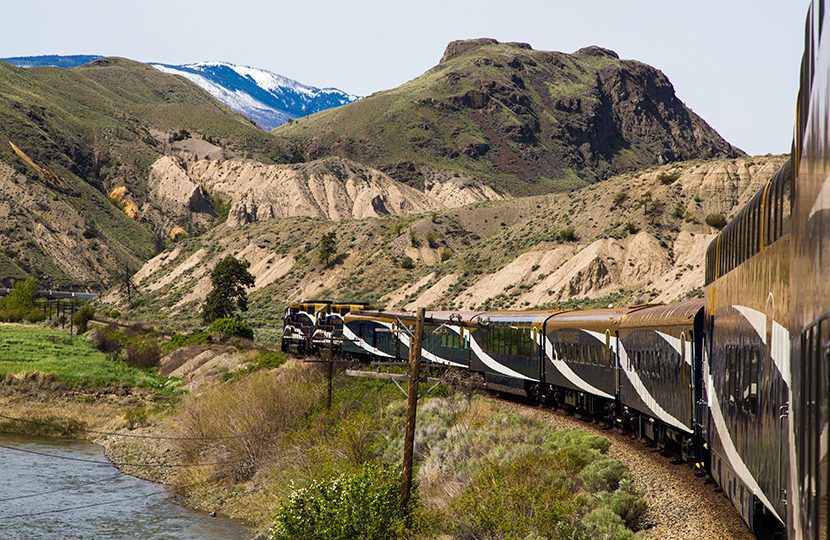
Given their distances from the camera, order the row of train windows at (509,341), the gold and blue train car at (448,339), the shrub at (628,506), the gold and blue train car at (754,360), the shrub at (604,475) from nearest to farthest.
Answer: the gold and blue train car at (754,360) → the shrub at (628,506) → the shrub at (604,475) → the row of train windows at (509,341) → the gold and blue train car at (448,339)

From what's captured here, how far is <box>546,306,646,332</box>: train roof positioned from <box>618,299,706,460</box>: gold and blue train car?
1.03 metres

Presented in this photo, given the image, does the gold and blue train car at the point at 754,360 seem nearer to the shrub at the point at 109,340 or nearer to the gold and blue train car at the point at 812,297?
the gold and blue train car at the point at 812,297

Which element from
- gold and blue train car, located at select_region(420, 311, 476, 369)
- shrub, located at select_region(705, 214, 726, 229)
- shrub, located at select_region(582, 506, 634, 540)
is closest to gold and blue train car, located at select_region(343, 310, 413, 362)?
gold and blue train car, located at select_region(420, 311, 476, 369)

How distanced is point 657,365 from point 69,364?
69126mm

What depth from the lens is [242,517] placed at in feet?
130

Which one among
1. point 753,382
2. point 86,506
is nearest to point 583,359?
point 753,382

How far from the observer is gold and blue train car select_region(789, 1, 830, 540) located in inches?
206

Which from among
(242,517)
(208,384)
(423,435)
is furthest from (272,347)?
(423,435)

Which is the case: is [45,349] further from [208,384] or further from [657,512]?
[657,512]

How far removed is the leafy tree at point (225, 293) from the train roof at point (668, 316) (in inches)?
3419

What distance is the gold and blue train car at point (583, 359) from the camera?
27.6 meters

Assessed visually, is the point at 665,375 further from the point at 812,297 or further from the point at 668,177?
the point at 668,177

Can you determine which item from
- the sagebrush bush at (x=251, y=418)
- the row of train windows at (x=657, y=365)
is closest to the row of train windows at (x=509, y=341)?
the sagebrush bush at (x=251, y=418)

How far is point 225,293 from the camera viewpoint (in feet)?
366
